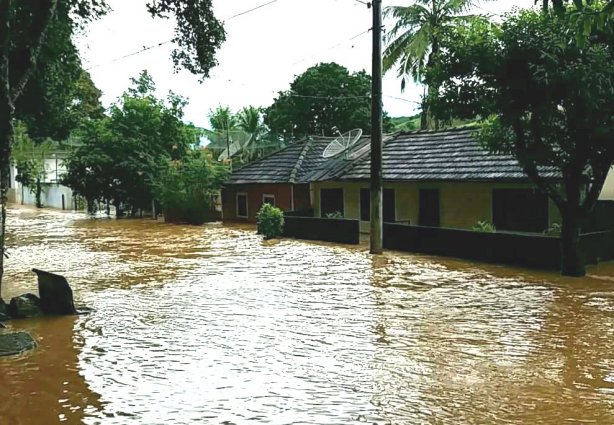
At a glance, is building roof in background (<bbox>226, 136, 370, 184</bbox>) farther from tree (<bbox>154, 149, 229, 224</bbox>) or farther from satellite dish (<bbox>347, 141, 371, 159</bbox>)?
tree (<bbox>154, 149, 229, 224</bbox>)

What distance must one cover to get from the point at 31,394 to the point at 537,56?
35.0 feet

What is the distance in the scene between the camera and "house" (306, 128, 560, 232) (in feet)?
64.1

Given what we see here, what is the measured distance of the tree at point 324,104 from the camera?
43.8m

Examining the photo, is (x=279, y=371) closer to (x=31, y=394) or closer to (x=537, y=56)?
(x=31, y=394)

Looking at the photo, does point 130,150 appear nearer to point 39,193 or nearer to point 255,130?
point 255,130

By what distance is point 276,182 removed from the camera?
29.7m

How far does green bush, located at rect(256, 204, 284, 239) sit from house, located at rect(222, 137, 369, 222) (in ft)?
12.5

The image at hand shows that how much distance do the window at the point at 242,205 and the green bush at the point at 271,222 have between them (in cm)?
823

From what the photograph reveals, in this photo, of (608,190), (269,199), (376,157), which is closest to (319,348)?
(376,157)

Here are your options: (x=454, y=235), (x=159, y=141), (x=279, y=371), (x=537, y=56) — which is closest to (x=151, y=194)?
(x=159, y=141)

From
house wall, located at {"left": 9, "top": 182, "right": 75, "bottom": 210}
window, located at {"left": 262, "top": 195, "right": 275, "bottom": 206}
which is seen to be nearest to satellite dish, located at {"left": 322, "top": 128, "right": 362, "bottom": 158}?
window, located at {"left": 262, "top": 195, "right": 275, "bottom": 206}

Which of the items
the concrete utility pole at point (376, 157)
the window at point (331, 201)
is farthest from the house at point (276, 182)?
the concrete utility pole at point (376, 157)

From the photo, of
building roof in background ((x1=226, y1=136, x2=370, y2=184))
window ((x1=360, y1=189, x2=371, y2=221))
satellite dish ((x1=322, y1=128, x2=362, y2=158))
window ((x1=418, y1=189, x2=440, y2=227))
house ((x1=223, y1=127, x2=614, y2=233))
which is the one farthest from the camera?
building roof in background ((x1=226, y1=136, x2=370, y2=184))

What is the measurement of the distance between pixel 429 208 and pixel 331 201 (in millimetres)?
5258
